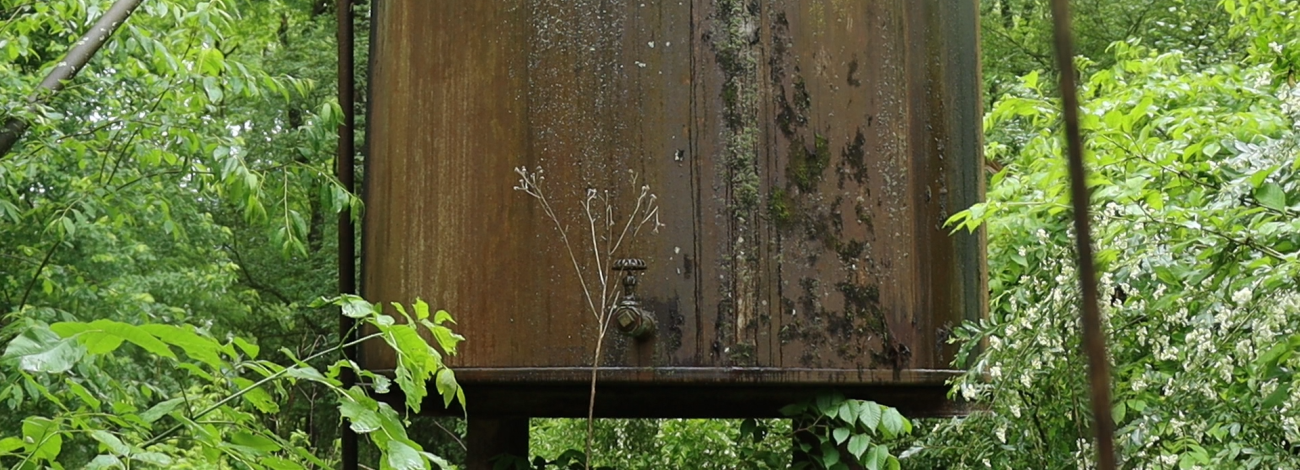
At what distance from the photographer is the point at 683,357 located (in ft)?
12.8

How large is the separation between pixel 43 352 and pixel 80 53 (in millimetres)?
2840

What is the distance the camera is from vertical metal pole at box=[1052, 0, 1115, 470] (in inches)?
17.8

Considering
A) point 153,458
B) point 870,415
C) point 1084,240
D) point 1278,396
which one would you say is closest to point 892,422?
point 870,415

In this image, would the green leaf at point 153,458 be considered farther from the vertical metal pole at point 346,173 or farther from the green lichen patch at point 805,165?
the vertical metal pole at point 346,173

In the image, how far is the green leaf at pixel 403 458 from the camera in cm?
221

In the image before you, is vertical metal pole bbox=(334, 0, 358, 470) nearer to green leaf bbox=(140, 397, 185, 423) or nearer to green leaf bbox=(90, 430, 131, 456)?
green leaf bbox=(140, 397, 185, 423)

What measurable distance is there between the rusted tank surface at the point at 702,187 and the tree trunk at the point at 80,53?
3.86 ft

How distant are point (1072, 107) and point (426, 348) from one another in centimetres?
213

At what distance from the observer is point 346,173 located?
5102mm

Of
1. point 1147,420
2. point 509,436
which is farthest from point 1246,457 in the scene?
point 509,436

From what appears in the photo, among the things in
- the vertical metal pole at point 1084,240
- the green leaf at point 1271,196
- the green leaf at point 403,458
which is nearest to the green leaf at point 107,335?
the green leaf at point 403,458

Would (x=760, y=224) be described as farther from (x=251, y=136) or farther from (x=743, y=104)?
(x=251, y=136)

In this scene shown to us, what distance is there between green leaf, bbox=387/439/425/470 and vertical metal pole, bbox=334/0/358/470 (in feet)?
8.89

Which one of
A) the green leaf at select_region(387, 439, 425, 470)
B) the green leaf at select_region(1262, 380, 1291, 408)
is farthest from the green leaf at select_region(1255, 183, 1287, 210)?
the green leaf at select_region(387, 439, 425, 470)
